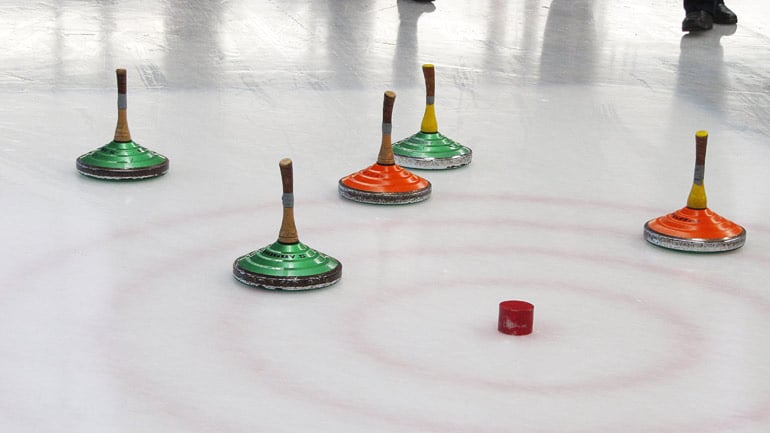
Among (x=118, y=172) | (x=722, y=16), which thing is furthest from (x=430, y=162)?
(x=722, y=16)

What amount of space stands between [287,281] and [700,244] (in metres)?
1.61

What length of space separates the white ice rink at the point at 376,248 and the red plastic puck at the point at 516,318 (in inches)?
1.7

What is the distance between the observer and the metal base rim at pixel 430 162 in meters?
6.07

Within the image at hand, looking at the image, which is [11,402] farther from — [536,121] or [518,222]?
[536,121]

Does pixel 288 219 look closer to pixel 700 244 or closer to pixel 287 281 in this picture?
pixel 287 281

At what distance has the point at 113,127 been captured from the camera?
6695 mm

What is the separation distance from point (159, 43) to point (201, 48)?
13.4 inches

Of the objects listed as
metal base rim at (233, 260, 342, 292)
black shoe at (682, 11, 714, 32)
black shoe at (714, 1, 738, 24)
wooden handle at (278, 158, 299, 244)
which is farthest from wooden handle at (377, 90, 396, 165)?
black shoe at (714, 1, 738, 24)

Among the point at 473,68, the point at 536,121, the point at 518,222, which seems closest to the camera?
the point at 518,222

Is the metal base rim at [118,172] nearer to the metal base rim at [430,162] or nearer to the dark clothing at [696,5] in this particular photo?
the metal base rim at [430,162]

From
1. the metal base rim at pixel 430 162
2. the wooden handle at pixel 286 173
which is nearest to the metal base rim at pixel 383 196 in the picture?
the metal base rim at pixel 430 162

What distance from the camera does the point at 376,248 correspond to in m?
4.80

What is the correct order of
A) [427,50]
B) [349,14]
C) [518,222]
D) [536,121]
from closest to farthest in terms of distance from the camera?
[518,222], [536,121], [427,50], [349,14]

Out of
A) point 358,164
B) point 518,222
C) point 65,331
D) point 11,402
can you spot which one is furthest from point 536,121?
point 11,402
